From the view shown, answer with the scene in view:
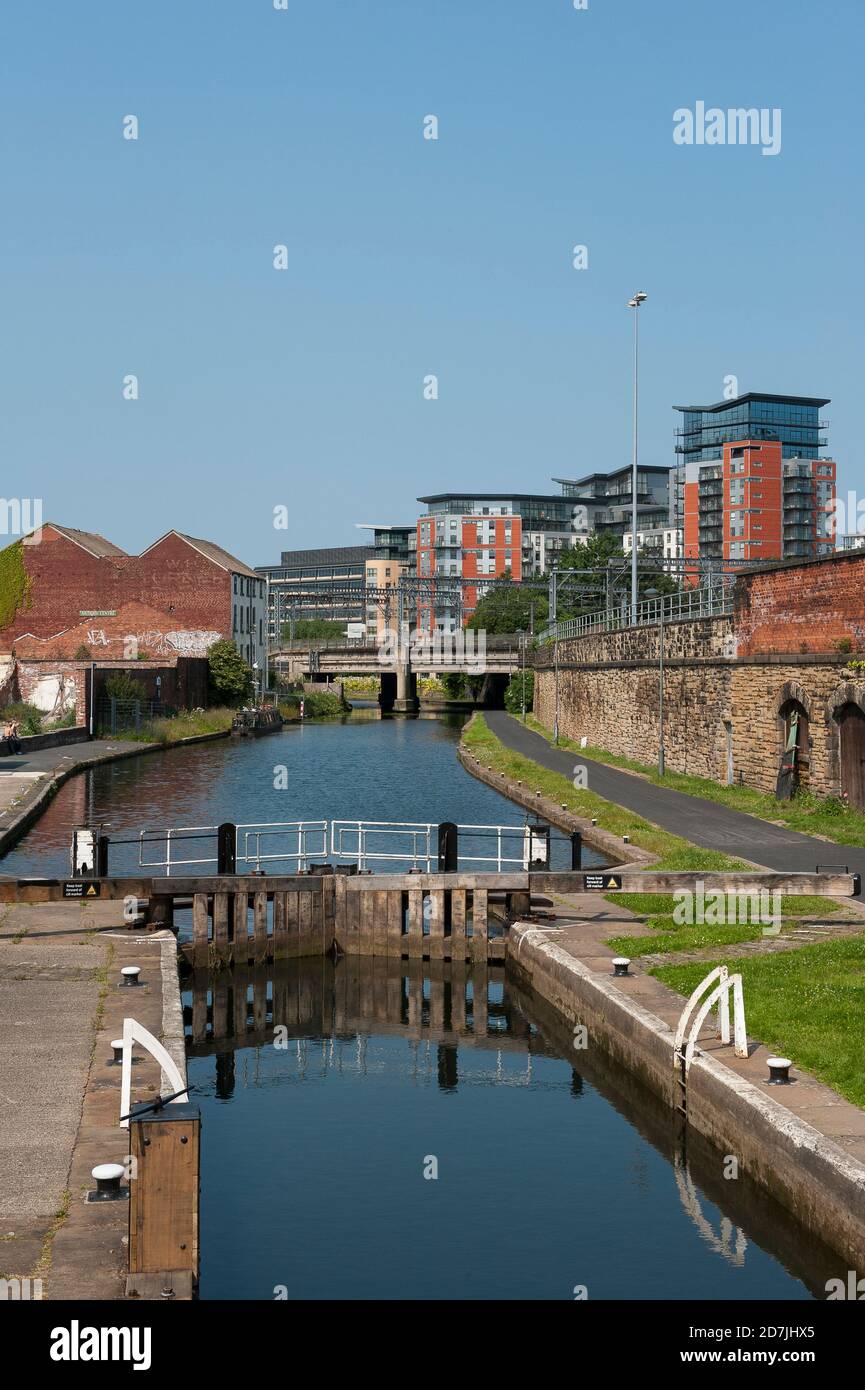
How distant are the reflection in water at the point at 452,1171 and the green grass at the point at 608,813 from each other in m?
5.58

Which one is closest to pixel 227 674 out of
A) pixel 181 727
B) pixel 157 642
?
pixel 157 642

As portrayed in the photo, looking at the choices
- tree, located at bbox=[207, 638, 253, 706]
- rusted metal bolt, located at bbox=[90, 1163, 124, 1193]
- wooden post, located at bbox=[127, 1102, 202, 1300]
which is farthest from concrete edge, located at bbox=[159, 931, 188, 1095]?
tree, located at bbox=[207, 638, 253, 706]

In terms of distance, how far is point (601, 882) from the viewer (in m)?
23.7

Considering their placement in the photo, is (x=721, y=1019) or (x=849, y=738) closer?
(x=721, y=1019)

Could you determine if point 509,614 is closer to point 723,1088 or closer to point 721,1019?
point 721,1019

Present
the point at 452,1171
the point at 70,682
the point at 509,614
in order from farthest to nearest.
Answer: the point at 509,614, the point at 70,682, the point at 452,1171

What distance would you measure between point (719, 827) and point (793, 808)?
9.24ft

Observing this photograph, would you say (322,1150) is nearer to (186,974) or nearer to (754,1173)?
(754,1173)

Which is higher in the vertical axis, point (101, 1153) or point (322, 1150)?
point (101, 1153)

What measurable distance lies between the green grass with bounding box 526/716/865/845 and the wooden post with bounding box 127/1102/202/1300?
71.2 feet

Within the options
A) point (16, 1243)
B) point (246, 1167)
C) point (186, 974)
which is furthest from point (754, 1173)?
point (186, 974)

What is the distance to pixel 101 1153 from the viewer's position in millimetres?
12617

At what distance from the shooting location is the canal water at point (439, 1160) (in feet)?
41.9
